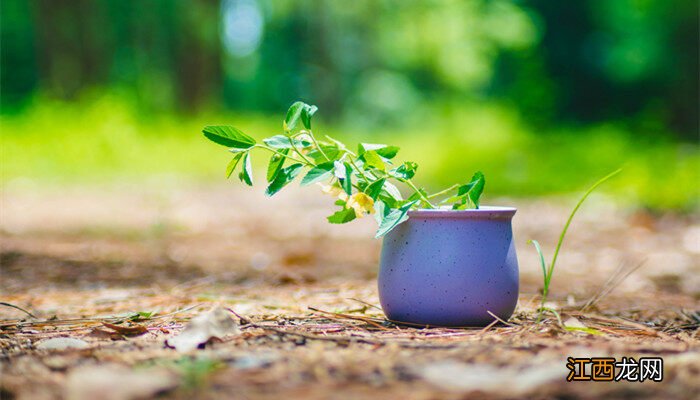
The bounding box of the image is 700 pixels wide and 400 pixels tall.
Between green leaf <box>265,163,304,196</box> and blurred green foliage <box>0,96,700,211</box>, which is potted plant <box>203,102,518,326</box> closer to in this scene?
green leaf <box>265,163,304,196</box>

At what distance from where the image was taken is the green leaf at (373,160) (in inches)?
74.5

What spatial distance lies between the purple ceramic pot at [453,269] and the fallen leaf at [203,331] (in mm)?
434

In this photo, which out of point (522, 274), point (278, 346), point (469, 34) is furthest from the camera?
point (469, 34)

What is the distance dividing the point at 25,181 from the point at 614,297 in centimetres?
629

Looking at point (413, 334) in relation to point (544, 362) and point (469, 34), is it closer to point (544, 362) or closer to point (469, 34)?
point (544, 362)

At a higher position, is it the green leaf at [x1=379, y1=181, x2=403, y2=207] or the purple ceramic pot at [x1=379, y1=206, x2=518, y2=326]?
the green leaf at [x1=379, y1=181, x2=403, y2=207]

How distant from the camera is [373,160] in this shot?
6.23 feet

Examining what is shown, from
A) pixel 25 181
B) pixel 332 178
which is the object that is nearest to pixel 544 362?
pixel 332 178

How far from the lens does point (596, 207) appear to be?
6.50m

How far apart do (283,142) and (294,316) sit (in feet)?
1.56

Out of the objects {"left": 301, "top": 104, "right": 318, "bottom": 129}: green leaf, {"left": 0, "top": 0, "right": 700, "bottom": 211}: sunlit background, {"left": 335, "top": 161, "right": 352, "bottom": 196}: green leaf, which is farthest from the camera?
{"left": 0, "top": 0, "right": 700, "bottom": 211}: sunlit background

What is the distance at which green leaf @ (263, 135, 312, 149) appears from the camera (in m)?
1.86

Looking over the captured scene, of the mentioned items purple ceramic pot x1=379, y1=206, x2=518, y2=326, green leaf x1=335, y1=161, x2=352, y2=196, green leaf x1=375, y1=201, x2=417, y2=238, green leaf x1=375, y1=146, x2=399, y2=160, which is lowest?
purple ceramic pot x1=379, y1=206, x2=518, y2=326

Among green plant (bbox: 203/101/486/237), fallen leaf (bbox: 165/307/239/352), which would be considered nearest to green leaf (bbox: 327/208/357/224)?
green plant (bbox: 203/101/486/237)
